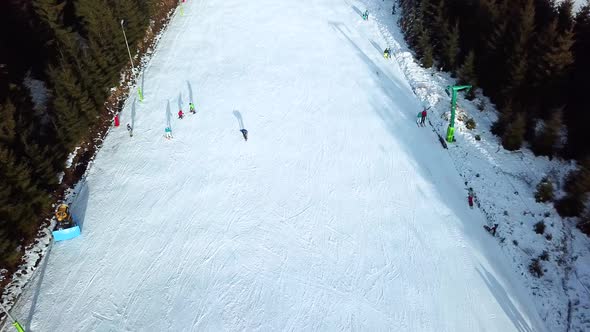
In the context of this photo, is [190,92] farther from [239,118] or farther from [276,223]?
[276,223]

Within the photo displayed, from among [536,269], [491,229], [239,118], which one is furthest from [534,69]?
[239,118]

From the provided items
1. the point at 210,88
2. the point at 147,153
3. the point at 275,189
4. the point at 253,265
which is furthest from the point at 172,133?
the point at 253,265

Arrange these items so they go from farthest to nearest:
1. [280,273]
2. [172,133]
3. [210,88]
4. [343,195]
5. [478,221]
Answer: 1. [210,88]
2. [172,133]
3. [343,195]
4. [478,221]
5. [280,273]

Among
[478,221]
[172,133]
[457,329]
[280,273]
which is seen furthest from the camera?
[172,133]

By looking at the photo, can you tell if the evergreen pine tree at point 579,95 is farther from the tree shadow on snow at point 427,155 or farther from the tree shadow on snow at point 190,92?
the tree shadow on snow at point 190,92

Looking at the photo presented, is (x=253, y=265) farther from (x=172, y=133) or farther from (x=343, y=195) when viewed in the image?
(x=172, y=133)

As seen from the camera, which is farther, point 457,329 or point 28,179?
point 28,179

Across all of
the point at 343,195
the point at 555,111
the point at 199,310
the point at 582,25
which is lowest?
the point at 199,310

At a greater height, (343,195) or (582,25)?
(582,25)

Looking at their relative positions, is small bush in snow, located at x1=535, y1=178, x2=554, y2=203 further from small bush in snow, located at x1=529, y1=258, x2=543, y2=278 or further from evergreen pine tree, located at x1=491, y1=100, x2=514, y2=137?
evergreen pine tree, located at x1=491, y1=100, x2=514, y2=137
